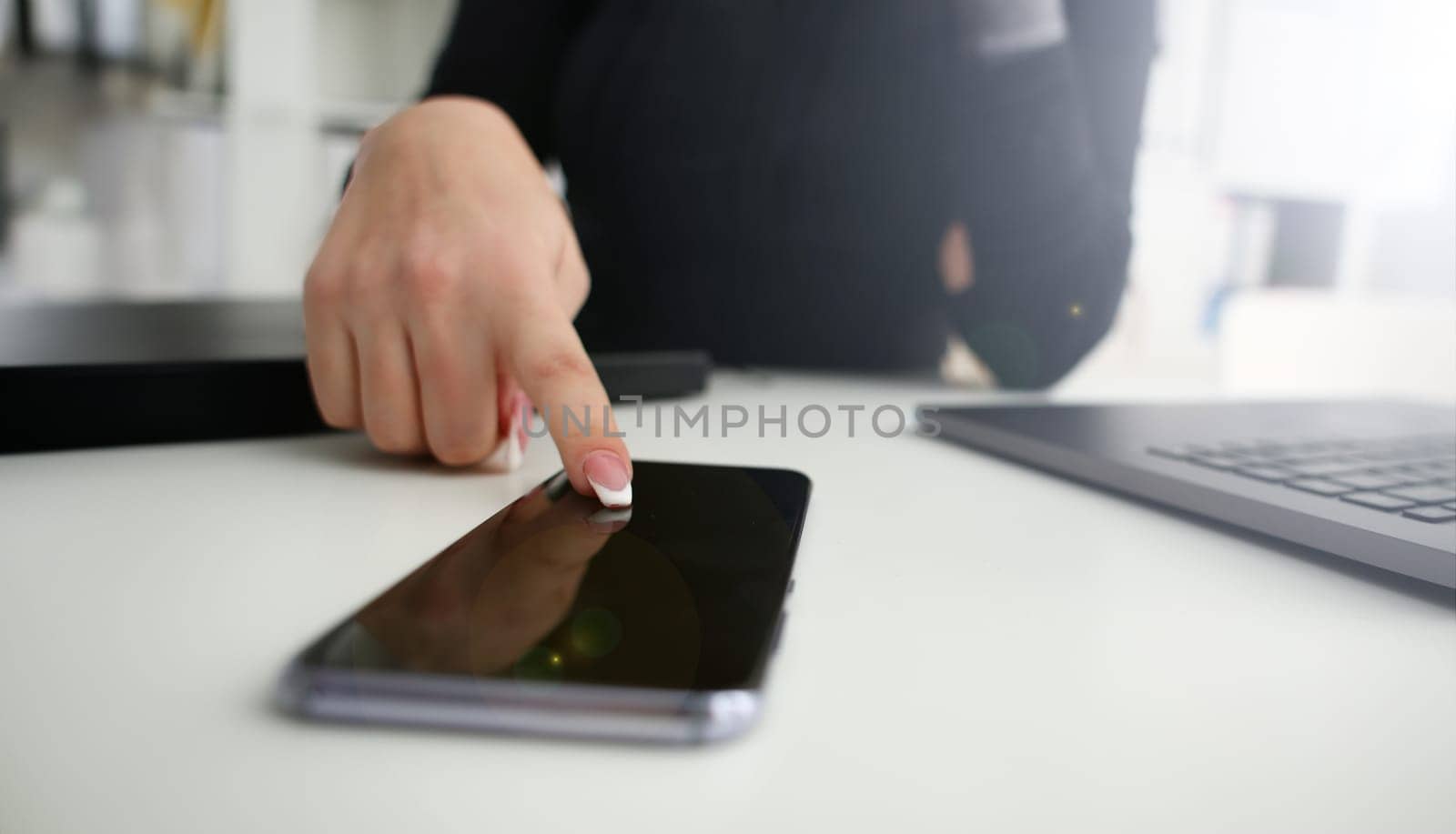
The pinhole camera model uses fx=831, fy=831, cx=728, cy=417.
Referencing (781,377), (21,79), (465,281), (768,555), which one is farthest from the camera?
(21,79)

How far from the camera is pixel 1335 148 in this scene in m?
2.40

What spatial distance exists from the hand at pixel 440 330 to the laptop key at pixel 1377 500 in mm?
259

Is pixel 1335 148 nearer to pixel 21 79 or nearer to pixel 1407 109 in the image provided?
pixel 1407 109

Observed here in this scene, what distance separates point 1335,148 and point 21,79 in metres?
3.36

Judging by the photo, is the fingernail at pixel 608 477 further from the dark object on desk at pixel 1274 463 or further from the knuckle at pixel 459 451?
the dark object on desk at pixel 1274 463

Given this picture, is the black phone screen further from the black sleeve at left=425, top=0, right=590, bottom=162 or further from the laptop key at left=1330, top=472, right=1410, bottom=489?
the black sleeve at left=425, top=0, right=590, bottom=162

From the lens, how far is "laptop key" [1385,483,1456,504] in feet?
0.93

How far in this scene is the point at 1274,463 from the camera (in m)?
0.34

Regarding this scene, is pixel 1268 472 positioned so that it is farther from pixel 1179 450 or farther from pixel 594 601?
pixel 594 601

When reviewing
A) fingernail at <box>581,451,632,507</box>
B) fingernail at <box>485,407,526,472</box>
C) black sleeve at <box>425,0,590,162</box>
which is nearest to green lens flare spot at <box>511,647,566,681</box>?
fingernail at <box>581,451,632,507</box>

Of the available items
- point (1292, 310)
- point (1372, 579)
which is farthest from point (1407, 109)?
point (1292, 310)

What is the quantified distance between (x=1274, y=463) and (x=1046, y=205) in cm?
45

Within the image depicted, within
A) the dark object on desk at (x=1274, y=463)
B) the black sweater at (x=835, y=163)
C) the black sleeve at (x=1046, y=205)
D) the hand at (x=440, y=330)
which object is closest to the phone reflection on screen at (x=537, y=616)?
the hand at (x=440, y=330)

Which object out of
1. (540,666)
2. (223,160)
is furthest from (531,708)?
(223,160)
